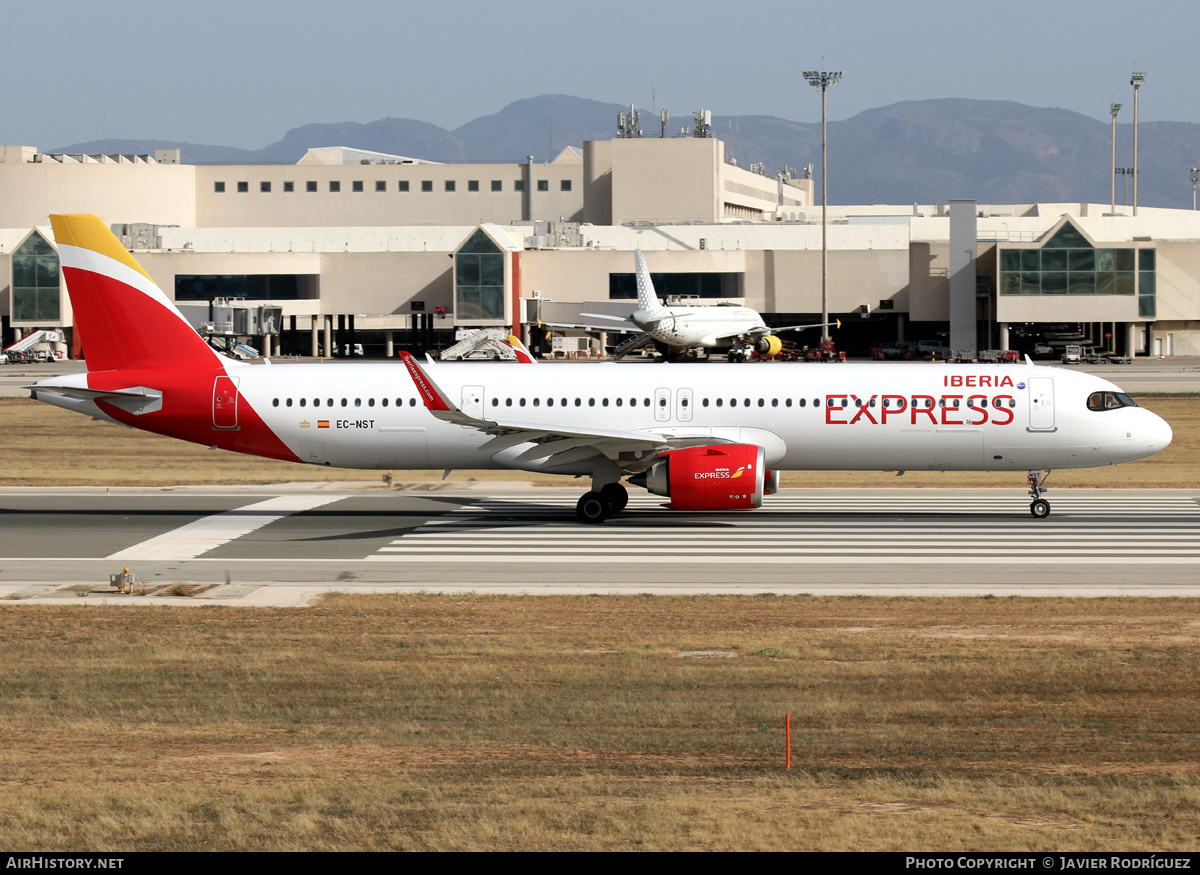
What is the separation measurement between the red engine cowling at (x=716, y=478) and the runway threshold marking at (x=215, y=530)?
1080 centimetres

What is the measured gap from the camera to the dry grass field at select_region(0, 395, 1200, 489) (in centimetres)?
4503

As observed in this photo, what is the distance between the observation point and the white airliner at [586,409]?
34.4 m

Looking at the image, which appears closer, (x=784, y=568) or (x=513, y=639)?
(x=513, y=639)

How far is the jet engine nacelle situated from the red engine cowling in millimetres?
70185

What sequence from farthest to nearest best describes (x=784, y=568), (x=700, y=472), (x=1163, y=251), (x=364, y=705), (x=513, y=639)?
(x=1163, y=251) → (x=700, y=472) → (x=784, y=568) → (x=513, y=639) → (x=364, y=705)

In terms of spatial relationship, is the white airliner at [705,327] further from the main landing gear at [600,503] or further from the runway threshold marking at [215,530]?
the main landing gear at [600,503]

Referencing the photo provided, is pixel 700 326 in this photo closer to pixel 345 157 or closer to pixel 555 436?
pixel 555 436

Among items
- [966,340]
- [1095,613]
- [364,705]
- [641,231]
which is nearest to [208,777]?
[364,705]

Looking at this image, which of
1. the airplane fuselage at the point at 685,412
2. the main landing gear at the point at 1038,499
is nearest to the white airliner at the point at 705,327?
the main landing gear at the point at 1038,499
